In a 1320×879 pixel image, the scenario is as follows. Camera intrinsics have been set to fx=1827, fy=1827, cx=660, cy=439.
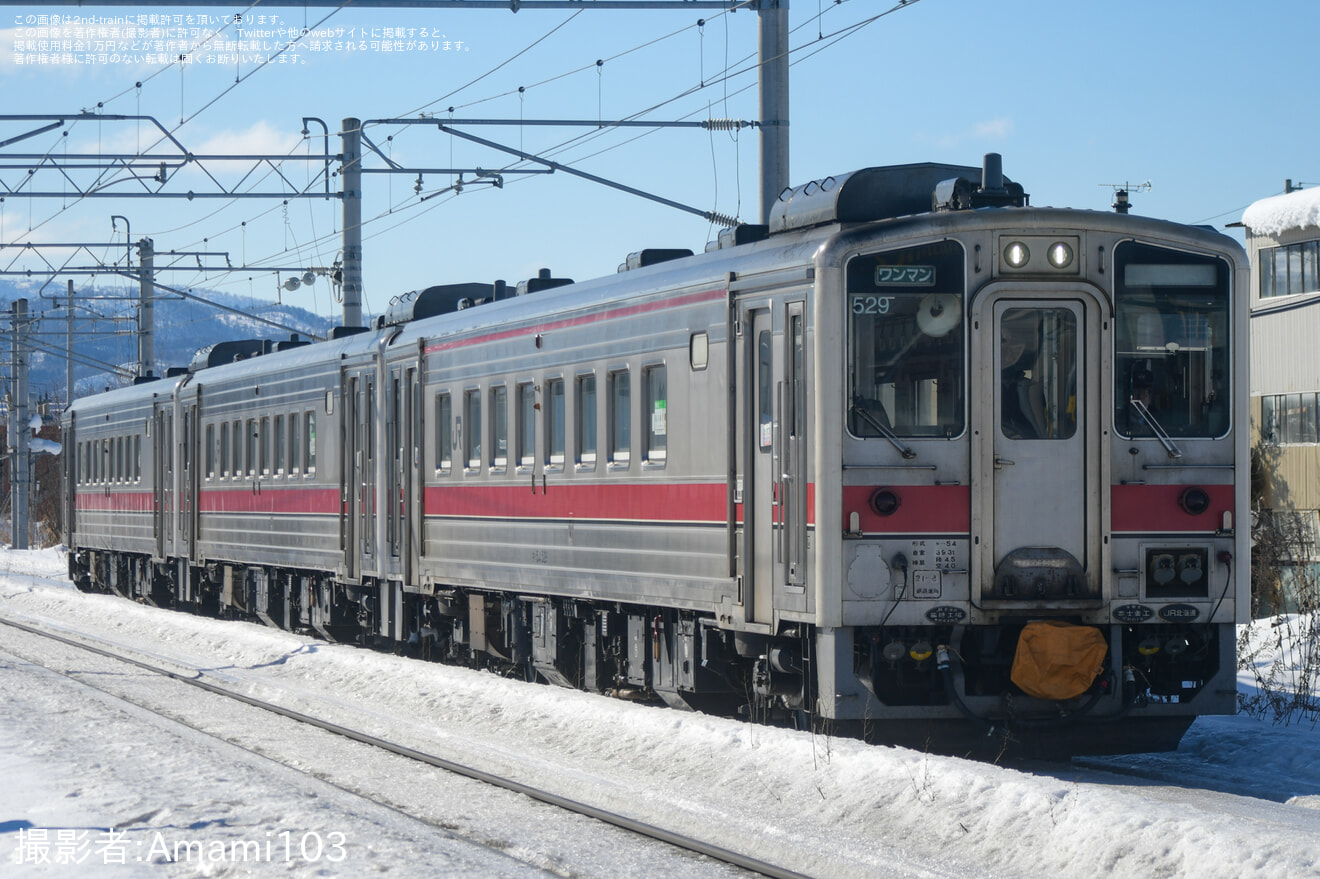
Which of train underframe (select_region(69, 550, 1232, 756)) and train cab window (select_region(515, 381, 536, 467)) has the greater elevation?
train cab window (select_region(515, 381, 536, 467))

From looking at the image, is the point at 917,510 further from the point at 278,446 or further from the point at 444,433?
the point at 278,446

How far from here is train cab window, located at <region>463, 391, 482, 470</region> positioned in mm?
16250

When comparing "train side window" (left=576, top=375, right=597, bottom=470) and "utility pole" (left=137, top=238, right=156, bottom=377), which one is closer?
"train side window" (left=576, top=375, right=597, bottom=470)

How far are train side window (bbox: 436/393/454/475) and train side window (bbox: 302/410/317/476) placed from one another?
4.11 meters

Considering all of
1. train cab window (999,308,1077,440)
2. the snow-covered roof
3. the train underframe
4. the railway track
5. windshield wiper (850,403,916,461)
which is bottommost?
the railway track

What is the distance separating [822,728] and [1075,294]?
3.02m

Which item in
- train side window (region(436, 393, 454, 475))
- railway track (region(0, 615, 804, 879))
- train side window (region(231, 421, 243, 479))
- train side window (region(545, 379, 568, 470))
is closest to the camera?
railway track (region(0, 615, 804, 879))

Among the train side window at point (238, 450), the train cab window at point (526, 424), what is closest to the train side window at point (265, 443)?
the train side window at point (238, 450)

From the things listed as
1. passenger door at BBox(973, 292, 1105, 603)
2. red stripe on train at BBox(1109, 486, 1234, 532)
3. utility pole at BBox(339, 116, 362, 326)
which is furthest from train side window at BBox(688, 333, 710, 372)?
utility pole at BBox(339, 116, 362, 326)

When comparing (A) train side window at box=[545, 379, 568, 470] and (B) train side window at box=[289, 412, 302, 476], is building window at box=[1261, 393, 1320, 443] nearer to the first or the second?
(B) train side window at box=[289, 412, 302, 476]

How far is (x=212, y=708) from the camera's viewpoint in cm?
1530

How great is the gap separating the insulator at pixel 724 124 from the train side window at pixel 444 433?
5.06 metres

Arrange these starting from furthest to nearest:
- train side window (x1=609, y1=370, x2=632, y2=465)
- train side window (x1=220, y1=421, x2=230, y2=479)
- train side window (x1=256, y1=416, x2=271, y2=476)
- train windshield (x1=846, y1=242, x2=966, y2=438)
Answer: train side window (x1=220, y1=421, x2=230, y2=479), train side window (x1=256, y1=416, x2=271, y2=476), train side window (x1=609, y1=370, x2=632, y2=465), train windshield (x1=846, y1=242, x2=966, y2=438)

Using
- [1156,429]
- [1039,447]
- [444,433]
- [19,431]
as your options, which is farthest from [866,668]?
[19,431]
